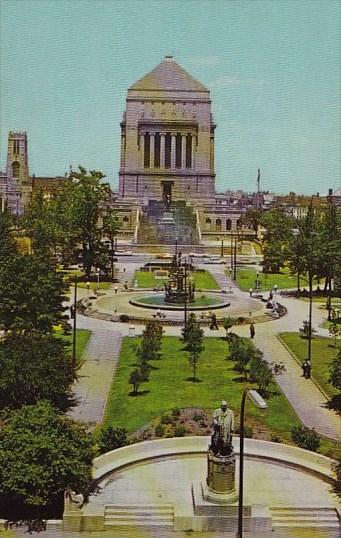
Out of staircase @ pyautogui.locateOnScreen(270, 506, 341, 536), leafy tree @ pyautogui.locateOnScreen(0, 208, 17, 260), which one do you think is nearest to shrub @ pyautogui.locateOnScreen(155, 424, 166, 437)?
staircase @ pyautogui.locateOnScreen(270, 506, 341, 536)

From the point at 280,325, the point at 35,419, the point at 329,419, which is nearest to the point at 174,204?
the point at 280,325

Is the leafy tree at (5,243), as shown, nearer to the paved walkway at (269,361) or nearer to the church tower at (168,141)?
the paved walkway at (269,361)

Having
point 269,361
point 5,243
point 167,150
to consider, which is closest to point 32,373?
point 269,361

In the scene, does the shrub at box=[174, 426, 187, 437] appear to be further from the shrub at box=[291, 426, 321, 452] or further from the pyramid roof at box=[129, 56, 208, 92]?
the pyramid roof at box=[129, 56, 208, 92]

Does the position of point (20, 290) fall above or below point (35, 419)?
above

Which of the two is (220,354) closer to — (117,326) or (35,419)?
(117,326)

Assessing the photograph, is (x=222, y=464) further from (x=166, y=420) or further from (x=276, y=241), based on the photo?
(x=276, y=241)

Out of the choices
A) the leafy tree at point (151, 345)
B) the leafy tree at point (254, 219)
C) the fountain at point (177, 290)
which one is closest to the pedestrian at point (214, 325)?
the leafy tree at point (151, 345)
